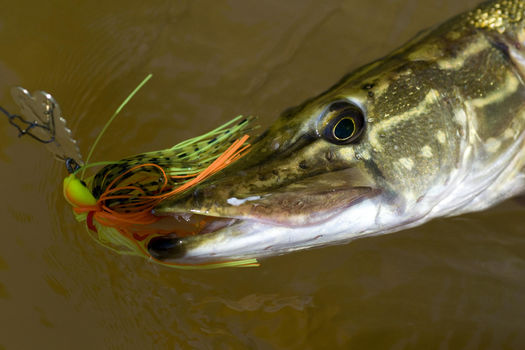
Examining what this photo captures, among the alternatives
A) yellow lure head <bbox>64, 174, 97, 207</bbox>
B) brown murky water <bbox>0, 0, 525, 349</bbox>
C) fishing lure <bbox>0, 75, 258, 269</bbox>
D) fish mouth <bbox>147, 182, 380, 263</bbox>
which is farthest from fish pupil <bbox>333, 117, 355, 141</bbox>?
brown murky water <bbox>0, 0, 525, 349</bbox>

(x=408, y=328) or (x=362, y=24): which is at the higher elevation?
(x=362, y=24)

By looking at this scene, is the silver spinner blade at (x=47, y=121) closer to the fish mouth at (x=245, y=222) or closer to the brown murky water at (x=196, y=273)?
the fish mouth at (x=245, y=222)

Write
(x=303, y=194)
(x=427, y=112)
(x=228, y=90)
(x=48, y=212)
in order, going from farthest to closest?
(x=228, y=90)
(x=48, y=212)
(x=427, y=112)
(x=303, y=194)

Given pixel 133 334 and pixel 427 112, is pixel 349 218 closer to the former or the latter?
pixel 427 112

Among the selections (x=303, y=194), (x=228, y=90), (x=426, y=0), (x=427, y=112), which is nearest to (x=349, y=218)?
(x=303, y=194)

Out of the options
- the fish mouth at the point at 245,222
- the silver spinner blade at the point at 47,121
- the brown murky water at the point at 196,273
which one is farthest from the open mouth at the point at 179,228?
the brown murky water at the point at 196,273
